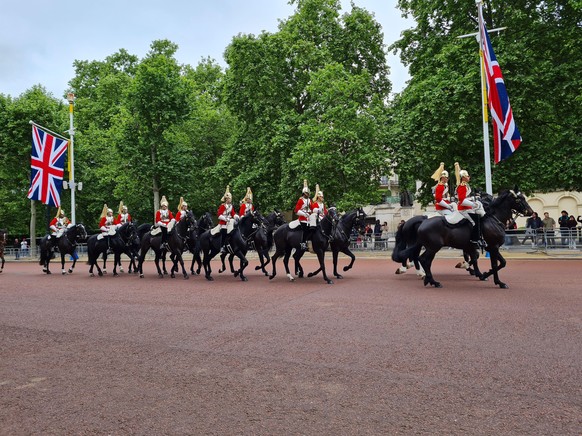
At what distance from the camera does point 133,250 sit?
19.9m

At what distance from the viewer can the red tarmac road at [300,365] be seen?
4.20 meters

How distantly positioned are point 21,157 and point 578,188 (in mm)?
39979

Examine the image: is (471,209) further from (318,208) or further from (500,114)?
(500,114)

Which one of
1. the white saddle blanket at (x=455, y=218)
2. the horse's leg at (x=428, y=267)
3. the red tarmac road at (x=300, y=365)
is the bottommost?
the red tarmac road at (x=300, y=365)

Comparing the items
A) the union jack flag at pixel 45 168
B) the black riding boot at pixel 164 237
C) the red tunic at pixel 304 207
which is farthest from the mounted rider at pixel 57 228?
the red tunic at pixel 304 207

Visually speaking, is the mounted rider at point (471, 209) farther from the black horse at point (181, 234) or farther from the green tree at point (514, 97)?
the green tree at point (514, 97)

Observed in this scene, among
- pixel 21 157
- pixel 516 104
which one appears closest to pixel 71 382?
pixel 516 104

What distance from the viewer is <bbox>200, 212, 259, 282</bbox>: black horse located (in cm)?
1525

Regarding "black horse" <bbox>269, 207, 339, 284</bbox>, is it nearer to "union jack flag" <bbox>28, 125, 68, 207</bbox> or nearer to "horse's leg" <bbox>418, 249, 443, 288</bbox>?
"horse's leg" <bbox>418, 249, 443, 288</bbox>

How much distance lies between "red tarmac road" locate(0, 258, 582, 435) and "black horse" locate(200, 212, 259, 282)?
13.5 feet

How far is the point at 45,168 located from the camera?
2772 cm

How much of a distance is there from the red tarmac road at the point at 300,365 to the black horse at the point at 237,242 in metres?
4.12

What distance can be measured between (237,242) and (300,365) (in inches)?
386

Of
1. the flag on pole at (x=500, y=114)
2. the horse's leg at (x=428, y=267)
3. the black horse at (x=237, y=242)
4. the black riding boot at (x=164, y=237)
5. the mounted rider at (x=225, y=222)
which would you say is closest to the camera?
the horse's leg at (x=428, y=267)
